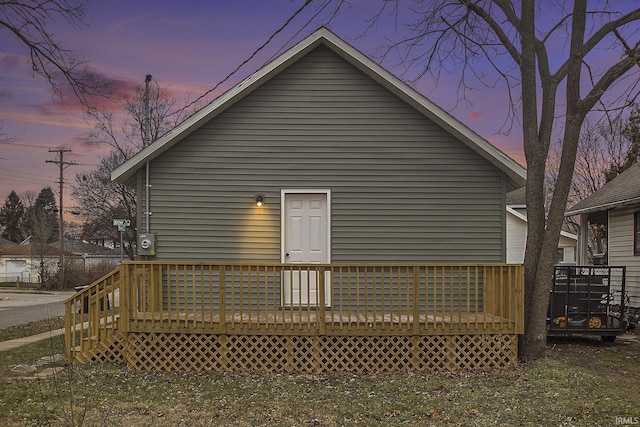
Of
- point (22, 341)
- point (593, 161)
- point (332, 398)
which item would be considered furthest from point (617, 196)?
point (593, 161)

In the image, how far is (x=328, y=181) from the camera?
9.45 meters

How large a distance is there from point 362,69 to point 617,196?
9020 millimetres

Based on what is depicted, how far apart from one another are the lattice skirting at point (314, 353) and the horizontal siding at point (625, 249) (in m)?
7.46

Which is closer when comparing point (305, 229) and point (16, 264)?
point (305, 229)

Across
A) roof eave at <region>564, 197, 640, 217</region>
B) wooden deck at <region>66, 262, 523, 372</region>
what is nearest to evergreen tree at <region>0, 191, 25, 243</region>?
roof eave at <region>564, 197, 640, 217</region>

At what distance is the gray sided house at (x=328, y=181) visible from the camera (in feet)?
31.0

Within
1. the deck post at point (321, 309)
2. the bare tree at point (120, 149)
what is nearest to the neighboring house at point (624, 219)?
the deck post at point (321, 309)

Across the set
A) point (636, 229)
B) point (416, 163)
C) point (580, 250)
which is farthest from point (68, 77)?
point (580, 250)

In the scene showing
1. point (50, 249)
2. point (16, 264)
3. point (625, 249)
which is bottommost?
point (16, 264)

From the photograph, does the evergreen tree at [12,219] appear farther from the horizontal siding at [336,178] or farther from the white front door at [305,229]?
the white front door at [305,229]

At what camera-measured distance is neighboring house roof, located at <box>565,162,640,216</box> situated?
13.4m

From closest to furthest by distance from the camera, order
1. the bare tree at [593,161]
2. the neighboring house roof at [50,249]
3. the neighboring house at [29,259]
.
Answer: the bare tree at [593,161], the neighboring house at [29,259], the neighboring house roof at [50,249]

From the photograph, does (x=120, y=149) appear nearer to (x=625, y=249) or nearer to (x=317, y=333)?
(x=317, y=333)

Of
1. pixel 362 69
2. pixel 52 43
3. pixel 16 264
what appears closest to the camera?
pixel 52 43
